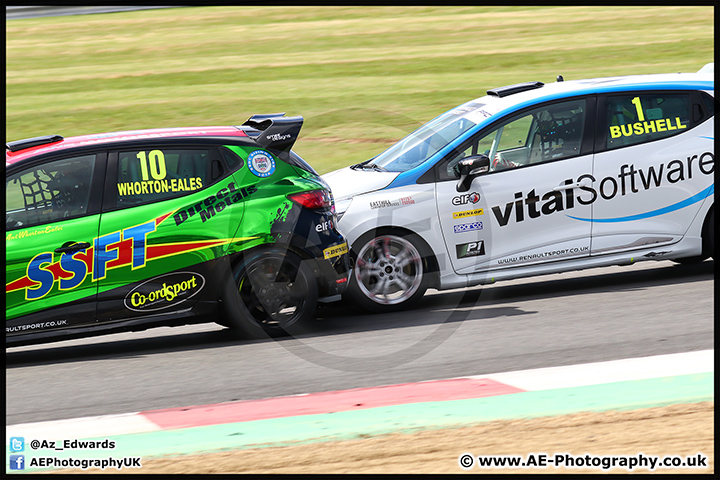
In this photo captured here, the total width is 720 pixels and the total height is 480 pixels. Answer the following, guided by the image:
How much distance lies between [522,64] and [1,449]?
62.4ft

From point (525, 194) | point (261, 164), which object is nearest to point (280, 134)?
point (261, 164)

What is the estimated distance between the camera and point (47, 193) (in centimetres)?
682

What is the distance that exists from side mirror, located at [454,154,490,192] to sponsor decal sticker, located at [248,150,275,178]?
1698mm

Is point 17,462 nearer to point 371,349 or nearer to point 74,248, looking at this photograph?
point 74,248

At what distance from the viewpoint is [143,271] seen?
6926 millimetres

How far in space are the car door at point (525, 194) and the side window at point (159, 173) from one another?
2127 mm

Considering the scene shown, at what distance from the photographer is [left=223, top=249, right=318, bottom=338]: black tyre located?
7148 millimetres

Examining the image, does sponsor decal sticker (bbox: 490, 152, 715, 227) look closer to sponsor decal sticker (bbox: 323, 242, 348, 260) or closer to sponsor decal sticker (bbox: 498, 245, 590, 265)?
sponsor decal sticker (bbox: 498, 245, 590, 265)

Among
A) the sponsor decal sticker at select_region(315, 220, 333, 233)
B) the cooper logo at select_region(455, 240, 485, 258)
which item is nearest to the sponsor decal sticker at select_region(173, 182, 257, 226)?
the sponsor decal sticker at select_region(315, 220, 333, 233)

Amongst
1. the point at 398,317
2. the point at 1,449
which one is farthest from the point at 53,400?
the point at 398,317

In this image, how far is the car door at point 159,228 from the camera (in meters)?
6.87

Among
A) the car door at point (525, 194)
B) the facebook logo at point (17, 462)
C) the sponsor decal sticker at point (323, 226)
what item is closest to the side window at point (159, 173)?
the sponsor decal sticker at point (323, 226)

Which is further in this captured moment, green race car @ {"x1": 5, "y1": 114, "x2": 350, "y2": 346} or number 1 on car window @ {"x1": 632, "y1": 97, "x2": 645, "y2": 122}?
number 1 on car window @ {"x1": 632, "y1": 97, "x2": 645, "y2": 122}

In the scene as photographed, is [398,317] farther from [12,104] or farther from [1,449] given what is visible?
[12,104]
